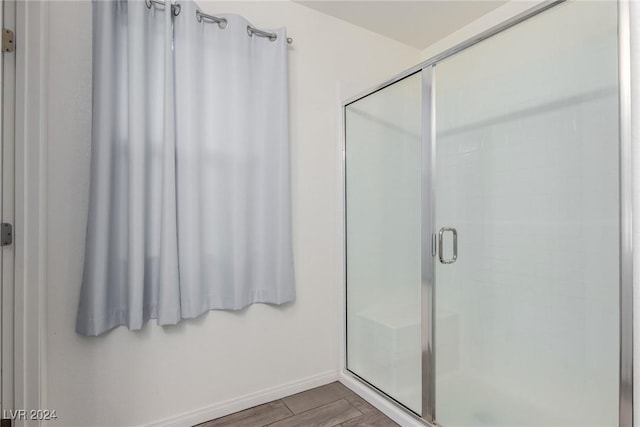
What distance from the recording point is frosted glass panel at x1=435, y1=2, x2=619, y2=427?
129cm

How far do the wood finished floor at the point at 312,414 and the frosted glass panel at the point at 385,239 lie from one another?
0.55ft

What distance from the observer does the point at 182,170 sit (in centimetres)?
172

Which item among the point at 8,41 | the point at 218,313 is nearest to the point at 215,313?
the point at 218,313

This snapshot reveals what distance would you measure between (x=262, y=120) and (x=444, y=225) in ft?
3.75

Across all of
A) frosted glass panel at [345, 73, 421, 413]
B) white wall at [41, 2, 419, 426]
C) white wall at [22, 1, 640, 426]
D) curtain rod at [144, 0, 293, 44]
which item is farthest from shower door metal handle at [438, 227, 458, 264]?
curtain rod at [144, 0, 293, 44]

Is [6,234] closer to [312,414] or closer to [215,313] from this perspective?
[215,313]

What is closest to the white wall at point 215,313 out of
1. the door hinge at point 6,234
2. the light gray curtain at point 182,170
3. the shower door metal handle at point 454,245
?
the light gray curtain at point 182,170

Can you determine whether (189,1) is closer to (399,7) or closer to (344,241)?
(399,7)

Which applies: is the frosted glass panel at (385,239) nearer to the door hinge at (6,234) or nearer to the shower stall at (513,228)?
the shower stall at (513,228)

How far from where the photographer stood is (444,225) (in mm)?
1705

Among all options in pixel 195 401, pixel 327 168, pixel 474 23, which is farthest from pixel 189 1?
pixel 195 401

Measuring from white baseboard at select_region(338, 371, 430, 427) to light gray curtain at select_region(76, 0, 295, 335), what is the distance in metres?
0.70

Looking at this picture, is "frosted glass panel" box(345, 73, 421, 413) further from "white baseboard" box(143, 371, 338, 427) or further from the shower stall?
"white baseboard" box(143, 371, 338, 427)

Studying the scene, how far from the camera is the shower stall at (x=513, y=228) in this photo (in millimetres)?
1263
